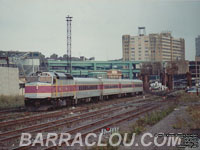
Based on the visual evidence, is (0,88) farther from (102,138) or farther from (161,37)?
(161,37)

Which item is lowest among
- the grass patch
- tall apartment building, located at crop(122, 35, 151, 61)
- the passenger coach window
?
the grass patch

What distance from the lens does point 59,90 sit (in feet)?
91.9

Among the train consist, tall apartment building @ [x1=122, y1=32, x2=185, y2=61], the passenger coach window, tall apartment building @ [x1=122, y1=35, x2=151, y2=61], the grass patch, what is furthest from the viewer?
tall apartment building @ [x1=122, y1=35, x2=151, y2=61]

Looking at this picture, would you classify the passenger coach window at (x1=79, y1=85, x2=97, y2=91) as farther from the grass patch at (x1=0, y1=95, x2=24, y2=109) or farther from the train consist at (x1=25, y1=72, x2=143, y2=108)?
the grass patch at (x1=0, y1=95, x2=24, y2=109)

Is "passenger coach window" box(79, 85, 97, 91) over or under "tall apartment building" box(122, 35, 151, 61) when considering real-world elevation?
under

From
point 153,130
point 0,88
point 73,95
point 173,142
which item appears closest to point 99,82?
point 73,95

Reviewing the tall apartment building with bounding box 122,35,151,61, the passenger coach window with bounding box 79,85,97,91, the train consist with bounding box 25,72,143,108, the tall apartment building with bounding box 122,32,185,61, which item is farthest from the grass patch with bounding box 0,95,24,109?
the tall apartment building with bounding box 122,35,151,61

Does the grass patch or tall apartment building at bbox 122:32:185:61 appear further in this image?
tall apartment building at bbox 122:32:185:61

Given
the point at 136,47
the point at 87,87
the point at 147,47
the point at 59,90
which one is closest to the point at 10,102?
the point at 59,90

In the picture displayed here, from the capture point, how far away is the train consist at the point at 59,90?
25.8 metres

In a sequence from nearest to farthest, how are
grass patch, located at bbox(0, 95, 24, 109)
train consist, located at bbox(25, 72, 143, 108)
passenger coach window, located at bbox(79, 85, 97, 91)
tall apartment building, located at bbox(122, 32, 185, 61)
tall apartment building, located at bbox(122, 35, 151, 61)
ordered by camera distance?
train consist, located at bbox(25, 72, 143, 108)
grass patch, located at bbox(0, 95, 24, 109)
passenger coach window, located at bbox(79, 85, 97, 91)
tall apartment building, located at bbox(122, 32, 185, 61)
tall apartment building, located at bbox(122, 35, 151, 61)

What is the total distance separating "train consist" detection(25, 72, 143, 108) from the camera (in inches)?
1014

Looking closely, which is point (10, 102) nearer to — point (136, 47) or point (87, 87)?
point (87, 87)

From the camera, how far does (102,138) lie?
14156 mm
